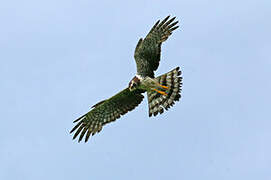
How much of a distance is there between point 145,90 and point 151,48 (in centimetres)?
120

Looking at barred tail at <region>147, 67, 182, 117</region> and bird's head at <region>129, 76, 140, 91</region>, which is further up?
bird's head at <region>129, 76, 140, 91</region>

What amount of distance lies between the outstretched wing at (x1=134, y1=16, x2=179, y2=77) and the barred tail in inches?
18.0

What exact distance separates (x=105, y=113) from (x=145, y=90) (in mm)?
1329

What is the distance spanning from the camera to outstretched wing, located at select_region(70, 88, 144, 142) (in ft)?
55.6

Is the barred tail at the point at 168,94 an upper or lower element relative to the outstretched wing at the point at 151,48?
lower

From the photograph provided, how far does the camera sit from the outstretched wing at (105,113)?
667 inches

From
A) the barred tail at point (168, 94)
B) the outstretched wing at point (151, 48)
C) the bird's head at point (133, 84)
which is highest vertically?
the outstretched wing at point (151, 48)

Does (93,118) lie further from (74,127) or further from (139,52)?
(139,52)

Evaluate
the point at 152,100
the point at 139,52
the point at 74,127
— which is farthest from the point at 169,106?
the point at 74,127

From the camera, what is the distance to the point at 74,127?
16953 millimetres

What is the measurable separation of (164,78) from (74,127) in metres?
2.90

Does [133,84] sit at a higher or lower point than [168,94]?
higher

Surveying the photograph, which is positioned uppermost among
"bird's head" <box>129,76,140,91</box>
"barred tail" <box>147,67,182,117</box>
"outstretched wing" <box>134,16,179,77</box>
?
"outstretched wing" <box>134,16,179,77</box>

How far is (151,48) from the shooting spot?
53.6 ft
